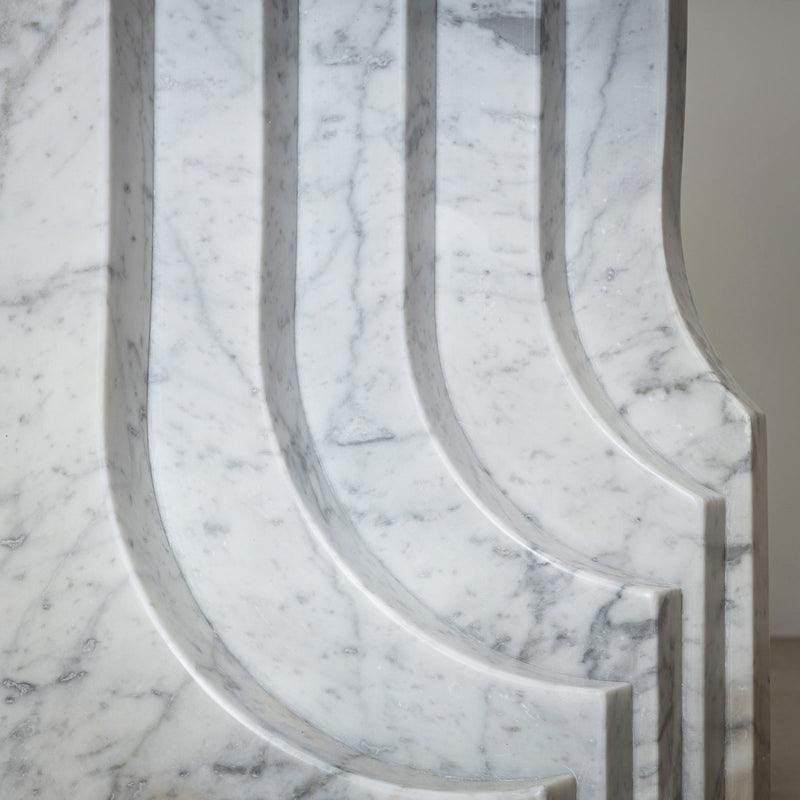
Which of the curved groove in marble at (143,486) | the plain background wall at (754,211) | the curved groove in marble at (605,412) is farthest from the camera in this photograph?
the plain background wall at (754,211)

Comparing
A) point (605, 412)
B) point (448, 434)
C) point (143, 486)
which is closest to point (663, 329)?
point (605, 412)

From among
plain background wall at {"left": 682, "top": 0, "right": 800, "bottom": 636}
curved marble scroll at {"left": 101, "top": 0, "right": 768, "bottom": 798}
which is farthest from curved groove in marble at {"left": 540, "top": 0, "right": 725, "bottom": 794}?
plain background wall at {"left": 682, "top": 0, "right": 800, "bottom": 636}

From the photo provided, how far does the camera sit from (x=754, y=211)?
2.08 metres

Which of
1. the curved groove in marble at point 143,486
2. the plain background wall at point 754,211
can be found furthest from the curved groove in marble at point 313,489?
the plain background wall at point 754,211

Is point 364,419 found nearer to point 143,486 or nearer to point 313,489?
point 313,489

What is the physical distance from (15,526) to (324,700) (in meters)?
0.31

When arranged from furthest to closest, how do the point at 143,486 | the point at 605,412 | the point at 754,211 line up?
the point at 754,211, the point at 605,412, the point at 143,486

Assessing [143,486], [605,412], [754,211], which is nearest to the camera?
[143,486]

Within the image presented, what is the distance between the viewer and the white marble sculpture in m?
0.90

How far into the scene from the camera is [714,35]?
210 centimetres

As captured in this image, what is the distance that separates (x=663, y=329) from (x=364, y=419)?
0.32 m

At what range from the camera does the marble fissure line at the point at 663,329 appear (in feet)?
3.42

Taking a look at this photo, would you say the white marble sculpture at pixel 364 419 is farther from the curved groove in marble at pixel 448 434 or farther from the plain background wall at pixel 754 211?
the plain background wall at pixel 754 211

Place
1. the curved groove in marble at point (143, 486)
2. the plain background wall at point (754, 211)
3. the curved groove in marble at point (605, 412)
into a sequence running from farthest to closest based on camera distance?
1. the plain background wall at point (754, 211)
2. the curved groove in marble at point (605, 412)
3. the curved groove in marble at point (143, 486)
